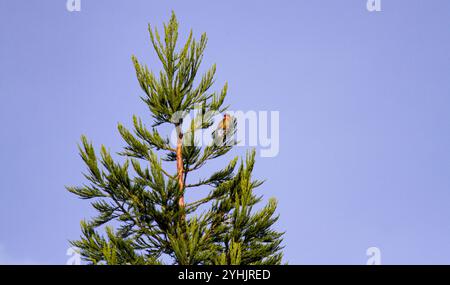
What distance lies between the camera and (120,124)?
10977 mm

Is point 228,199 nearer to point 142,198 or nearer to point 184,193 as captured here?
point 184,193

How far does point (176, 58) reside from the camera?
1145cm

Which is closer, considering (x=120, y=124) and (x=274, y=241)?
(x=274, y=241)
